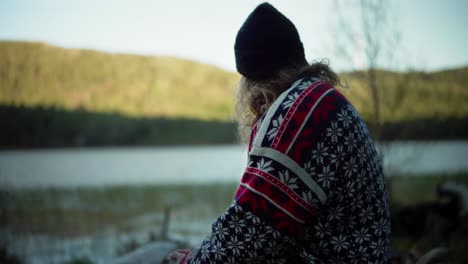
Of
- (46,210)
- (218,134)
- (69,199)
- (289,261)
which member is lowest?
(218,134)

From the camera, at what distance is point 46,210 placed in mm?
11953

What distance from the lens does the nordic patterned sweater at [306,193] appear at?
48.7 inches

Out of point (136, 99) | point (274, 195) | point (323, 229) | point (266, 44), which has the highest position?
point (266, 44)

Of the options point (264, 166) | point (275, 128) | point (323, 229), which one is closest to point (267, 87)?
point (275, 128)

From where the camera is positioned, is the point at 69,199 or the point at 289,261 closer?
the point at 289,261

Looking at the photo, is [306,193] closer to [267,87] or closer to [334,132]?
[334,132]

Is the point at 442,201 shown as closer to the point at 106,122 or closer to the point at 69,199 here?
the point at 69,199

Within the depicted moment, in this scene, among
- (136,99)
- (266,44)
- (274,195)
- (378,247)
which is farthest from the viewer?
(136,99)

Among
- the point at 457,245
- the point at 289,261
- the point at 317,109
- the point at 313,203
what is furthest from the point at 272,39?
the point at 457,245

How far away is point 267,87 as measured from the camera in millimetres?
1521

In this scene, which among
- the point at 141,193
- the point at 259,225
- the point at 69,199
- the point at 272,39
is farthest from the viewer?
the point at 141,193

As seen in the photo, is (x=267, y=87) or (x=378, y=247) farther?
(x=267, y=87)

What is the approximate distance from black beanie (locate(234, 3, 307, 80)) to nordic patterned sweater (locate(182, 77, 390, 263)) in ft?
0.62

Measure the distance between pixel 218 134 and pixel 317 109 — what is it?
91.8m
